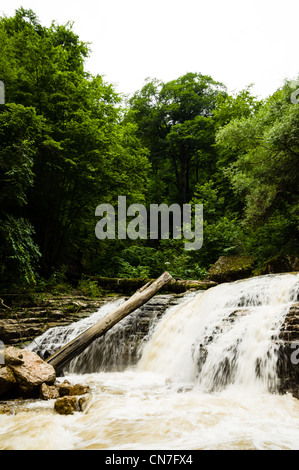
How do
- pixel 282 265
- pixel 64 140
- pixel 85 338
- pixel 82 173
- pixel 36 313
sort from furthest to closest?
pixel 82 173
pixel 64 140
pixel 282 265
pixel 36 313
pixel 85 338

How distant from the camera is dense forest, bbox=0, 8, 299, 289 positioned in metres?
7.68

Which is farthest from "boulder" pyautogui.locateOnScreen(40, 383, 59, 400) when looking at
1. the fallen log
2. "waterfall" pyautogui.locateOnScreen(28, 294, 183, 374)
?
"waterfall" pyautogui.locateOnScreen(28, 294, 183, 374)

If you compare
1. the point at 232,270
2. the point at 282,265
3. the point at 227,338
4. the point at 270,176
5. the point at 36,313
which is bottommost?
the point at 36,313

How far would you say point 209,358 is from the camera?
4.20m

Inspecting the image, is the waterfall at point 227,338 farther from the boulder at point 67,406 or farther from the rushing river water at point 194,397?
the boulder at point 67,406

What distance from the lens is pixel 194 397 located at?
3527 millimetres

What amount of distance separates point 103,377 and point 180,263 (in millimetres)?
8347

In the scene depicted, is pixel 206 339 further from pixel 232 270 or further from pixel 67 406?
pixel 232 270

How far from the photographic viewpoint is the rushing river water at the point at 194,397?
2.40 metres

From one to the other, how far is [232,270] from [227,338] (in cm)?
588

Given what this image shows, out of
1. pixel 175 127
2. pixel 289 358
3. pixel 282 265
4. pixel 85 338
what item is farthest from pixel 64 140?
pixel 175 127

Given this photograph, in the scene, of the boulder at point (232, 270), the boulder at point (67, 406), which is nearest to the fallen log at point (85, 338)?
the boulder at point (67, 406)

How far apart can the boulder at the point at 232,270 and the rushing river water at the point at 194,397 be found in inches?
140

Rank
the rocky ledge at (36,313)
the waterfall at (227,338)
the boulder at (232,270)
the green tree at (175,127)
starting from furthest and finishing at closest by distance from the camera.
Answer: the green tree at (175,127) → the boulder at (232,270) → the rocky ledge at (36,313) → the waterfall at (227,338)
